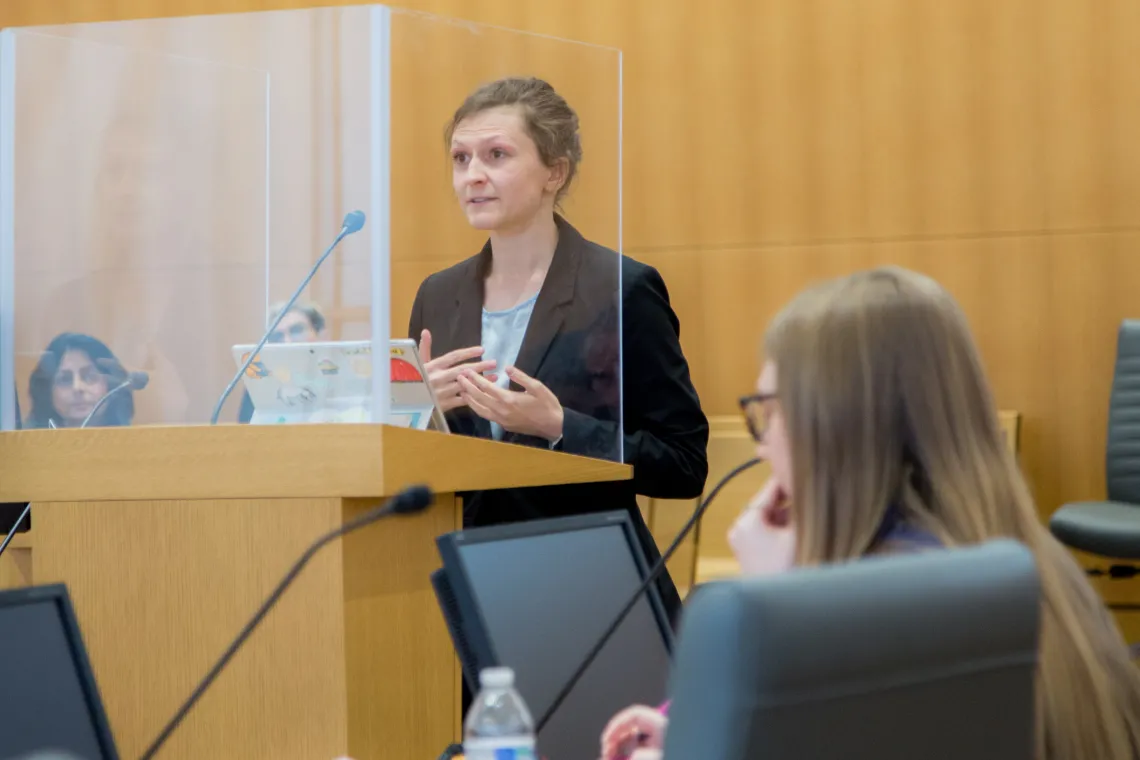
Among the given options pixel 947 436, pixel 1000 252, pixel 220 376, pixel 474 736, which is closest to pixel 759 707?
pixel 947 436

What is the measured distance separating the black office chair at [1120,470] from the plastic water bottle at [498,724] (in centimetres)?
287

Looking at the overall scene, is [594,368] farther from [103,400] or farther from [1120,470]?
[1120,470]

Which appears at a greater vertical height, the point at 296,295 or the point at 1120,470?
the point at 296,295

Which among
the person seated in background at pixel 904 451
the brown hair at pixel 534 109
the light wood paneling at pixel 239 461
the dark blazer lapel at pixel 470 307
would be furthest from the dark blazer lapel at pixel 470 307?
the person seated in background at pixel 904 451

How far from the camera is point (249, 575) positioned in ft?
5.88

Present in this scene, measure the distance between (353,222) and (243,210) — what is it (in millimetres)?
544

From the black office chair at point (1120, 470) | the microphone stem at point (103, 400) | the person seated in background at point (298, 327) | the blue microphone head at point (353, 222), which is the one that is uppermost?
the blue microphone head at point (353, 222)

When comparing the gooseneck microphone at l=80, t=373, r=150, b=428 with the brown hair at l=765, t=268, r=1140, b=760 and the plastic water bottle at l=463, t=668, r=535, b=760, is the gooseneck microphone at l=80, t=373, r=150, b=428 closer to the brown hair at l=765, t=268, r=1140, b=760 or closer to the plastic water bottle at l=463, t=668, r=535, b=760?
the plastic water bottle at l=463, t=668, r=535, b=760

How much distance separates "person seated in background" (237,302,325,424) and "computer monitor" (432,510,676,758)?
0.69 metres

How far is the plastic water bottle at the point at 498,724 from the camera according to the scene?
4.24 feet

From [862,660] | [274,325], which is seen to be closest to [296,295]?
[274,325]

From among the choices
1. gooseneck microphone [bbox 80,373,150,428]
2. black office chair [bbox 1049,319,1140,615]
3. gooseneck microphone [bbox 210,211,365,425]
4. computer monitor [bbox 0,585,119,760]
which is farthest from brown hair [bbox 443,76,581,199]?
black office chair [bbox 1049,319,1140,615]

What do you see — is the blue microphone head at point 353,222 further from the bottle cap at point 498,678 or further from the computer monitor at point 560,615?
the bottle cap at point 498,678

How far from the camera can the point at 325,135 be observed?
2.41 m
